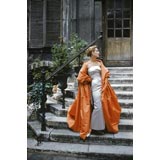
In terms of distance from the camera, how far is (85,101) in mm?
5344

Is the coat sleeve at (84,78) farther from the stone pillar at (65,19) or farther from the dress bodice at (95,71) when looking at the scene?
the stone pillar at (65,19)

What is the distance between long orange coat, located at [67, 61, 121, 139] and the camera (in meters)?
5.30

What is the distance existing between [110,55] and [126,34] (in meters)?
0.72

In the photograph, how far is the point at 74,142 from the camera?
530 cm

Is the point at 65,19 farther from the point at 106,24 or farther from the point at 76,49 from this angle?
the point at 76,49

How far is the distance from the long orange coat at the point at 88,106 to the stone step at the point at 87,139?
104 millimetres

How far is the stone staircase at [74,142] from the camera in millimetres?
4848

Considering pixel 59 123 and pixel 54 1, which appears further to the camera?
pixel 54 1

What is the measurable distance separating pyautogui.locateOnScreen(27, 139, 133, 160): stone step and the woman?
1.02 ft

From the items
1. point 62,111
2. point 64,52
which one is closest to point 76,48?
point 64,52

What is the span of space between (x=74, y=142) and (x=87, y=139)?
0.22m
